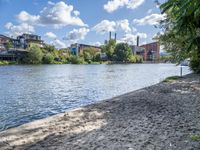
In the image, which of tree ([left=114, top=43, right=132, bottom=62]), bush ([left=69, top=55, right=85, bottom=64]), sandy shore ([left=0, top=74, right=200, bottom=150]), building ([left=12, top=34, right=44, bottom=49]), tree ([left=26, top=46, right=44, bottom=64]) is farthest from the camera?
tree ([left=114, top=43, right=132, bottom=62])

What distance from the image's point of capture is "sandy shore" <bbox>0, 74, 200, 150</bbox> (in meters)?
4.45

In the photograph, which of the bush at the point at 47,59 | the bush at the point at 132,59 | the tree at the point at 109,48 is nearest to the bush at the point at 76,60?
the bush at the point at 47,59

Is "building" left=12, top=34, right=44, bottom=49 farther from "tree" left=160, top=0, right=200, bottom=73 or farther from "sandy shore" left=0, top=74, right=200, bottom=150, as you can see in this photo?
"tree" left=160, top=0, right=200, bottom=73

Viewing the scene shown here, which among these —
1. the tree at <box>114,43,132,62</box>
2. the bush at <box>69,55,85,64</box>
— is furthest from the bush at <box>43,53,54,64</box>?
the tree at <box>114,43,132,62</box>

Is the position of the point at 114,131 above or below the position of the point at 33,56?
below

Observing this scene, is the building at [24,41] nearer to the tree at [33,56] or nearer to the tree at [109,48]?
the tree at [33,56]

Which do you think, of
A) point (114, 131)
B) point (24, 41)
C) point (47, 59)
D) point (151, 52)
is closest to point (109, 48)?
point (47, 59)

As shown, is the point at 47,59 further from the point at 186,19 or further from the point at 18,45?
the point at 186,19

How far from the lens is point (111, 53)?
338 feet

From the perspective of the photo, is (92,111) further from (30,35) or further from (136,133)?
(30,35)

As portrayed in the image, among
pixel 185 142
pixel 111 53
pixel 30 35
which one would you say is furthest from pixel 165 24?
pixel 30 35

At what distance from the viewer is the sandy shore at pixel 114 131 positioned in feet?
14.6

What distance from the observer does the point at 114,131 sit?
532cm

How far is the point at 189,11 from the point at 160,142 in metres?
2.56
